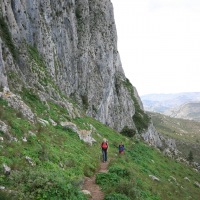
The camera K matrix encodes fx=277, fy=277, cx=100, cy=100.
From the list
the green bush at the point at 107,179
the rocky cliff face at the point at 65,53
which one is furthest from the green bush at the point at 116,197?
the rocky cliff face at the point at 65,53

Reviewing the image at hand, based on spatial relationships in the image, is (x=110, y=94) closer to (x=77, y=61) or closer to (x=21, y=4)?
(x=77, y=61)

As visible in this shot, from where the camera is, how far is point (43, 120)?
1023 inches

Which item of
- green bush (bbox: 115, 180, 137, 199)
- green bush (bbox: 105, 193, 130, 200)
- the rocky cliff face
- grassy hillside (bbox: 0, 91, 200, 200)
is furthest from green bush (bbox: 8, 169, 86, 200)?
the rocky cliff face

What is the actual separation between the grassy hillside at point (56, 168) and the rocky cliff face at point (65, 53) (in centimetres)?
680

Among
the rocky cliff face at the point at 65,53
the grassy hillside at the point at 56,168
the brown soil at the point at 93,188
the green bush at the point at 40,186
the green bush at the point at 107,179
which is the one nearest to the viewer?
the green bush at the point at 40,186

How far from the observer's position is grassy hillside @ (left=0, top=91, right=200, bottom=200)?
1391 centimetres

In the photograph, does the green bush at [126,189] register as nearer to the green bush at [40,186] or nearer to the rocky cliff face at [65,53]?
the green bush at [40,186]

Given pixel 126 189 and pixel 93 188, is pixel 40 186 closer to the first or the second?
pixel 93 188

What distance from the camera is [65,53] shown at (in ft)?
186

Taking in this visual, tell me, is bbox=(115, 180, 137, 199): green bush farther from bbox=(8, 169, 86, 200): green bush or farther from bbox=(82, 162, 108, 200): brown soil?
bbox=(8, 169, 86, 200): green bush

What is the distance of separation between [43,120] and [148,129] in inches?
3189

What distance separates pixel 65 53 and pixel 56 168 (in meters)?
41.8

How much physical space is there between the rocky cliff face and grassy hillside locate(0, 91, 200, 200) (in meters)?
6.80

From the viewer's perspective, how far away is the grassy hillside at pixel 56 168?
1391cm
